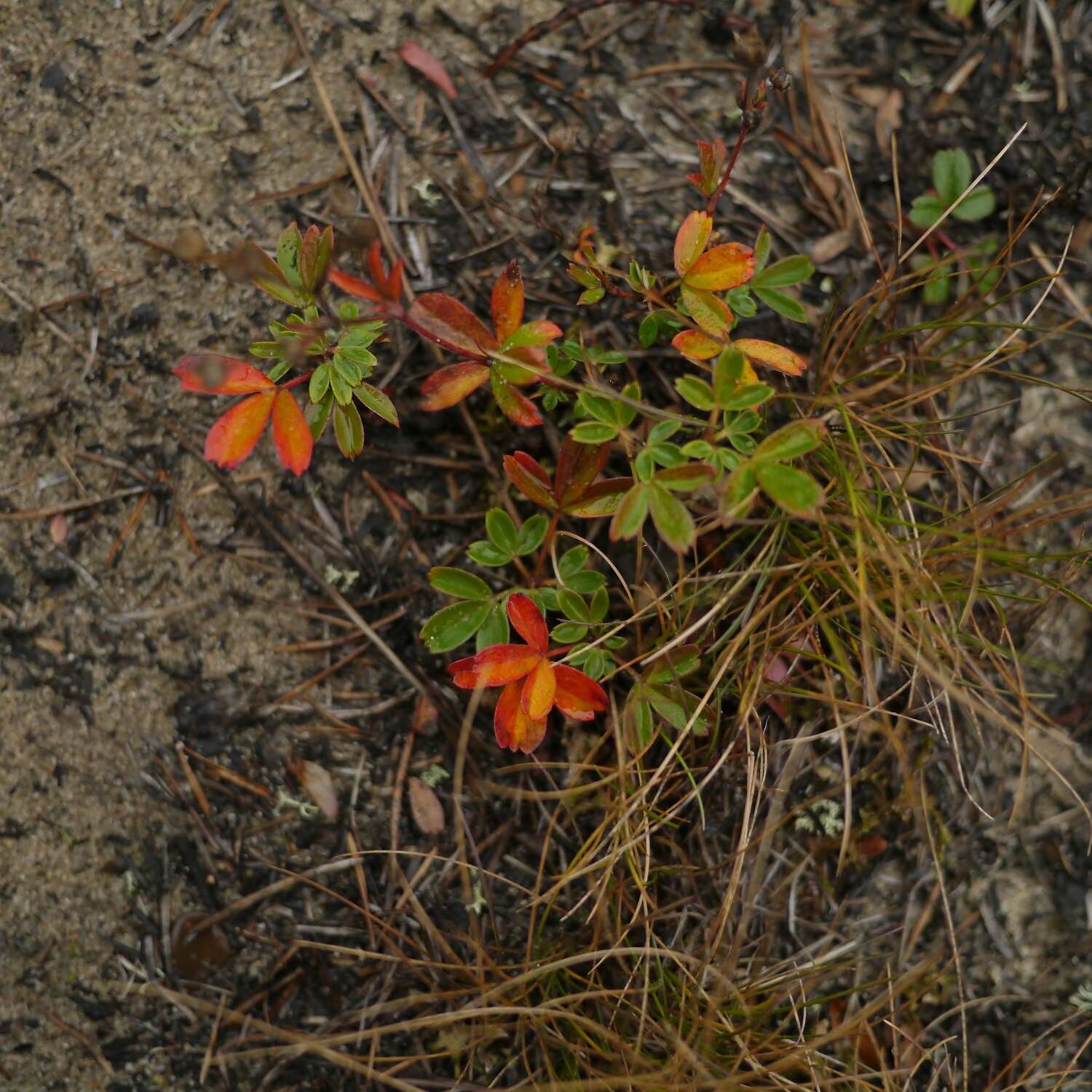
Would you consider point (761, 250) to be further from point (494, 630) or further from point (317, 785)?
point (317, 785)

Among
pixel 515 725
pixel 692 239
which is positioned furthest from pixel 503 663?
pixel 692 239

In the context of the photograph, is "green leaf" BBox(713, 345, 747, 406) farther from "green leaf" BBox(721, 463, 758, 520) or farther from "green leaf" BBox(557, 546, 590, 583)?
"green leaf" BBox(557, 546, 590, 583)

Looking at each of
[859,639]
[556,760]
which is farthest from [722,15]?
[556,760]

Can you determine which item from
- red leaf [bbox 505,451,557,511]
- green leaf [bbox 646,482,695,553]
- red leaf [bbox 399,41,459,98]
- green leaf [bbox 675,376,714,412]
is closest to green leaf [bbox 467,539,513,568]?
red leaf [bbox 505,451,557,511]

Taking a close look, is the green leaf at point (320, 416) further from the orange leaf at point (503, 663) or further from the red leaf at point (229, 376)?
the orange leaf at point (503, 663)

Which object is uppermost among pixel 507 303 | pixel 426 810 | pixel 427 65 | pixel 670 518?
pixel 427 65

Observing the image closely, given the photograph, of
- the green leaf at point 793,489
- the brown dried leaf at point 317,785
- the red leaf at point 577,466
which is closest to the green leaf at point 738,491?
the green leaf at point 793,489

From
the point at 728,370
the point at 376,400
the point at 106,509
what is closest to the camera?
the point at 728,370

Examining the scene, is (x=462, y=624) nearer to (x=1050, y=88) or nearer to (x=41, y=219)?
(x=41, y=219)
